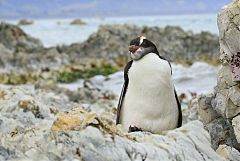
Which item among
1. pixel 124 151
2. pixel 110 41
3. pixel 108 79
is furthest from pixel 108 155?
pixel 110 41

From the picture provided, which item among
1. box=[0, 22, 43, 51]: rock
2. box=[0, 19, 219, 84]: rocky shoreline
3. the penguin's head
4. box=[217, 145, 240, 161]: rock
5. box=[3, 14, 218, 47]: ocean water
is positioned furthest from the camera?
box=[3, 14, 218, 47]: ocean water

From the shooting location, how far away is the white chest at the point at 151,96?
672 centimetres

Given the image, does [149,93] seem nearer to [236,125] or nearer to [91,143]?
[236,125]

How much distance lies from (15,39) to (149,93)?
31.2 m

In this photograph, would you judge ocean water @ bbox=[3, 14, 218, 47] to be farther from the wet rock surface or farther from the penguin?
the penguin

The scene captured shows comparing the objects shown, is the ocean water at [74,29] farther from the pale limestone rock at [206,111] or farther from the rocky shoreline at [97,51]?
the pale limestone rock at [206,111]

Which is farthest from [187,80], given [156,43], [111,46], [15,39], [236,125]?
[15,39]

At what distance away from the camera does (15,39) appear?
37.2 meters

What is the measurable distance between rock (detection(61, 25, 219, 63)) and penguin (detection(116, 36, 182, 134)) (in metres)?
24.6

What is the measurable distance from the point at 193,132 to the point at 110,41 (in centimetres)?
2939

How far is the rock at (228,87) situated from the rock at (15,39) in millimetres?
27854

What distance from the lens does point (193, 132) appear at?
6121mm

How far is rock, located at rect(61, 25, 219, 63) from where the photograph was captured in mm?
33594

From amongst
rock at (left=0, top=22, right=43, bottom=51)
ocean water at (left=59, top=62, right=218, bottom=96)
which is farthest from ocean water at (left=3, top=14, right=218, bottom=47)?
ocean water at (left=59, top=62, right=218, bottom=96)
